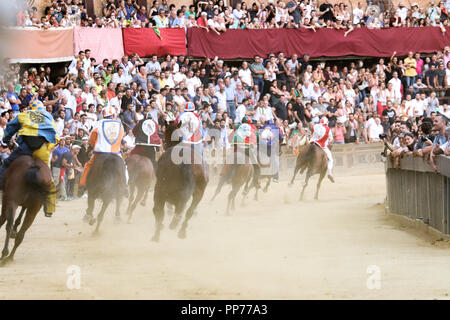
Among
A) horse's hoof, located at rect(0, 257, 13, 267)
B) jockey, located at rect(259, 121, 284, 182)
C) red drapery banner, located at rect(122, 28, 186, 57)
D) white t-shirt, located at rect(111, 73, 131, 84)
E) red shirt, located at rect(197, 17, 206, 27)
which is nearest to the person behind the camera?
horse's hoof, located at rect(0, 257, 13, 267)

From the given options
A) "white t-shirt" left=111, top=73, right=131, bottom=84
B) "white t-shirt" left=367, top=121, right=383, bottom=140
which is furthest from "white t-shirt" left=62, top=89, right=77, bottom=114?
"white t-shirt" left=367, top=121, right=383, bottom=140

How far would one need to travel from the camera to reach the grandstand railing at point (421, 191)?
1002cm

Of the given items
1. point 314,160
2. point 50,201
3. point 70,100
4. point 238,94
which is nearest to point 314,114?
point 238,94

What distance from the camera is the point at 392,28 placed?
2767cm

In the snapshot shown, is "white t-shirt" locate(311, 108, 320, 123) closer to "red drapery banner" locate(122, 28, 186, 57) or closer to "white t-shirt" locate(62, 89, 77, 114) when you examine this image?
"red drapery banner" locate(122, 28, 186, 57)

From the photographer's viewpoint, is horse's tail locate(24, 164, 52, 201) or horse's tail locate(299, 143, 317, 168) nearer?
horse's tail locate(24, 164, 52, 201)

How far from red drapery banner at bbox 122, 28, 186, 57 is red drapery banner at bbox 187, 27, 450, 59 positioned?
417 mm

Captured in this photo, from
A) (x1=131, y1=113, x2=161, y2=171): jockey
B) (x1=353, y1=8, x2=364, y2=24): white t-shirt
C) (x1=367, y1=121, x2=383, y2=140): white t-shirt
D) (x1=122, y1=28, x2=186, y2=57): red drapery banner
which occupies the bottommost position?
(x1=367, y1=121, x2=383, y2=140): white t-shirt

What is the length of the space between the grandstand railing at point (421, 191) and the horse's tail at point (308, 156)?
482 cm

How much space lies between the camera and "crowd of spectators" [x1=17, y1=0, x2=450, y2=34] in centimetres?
2173

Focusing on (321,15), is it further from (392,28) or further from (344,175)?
(344,175)

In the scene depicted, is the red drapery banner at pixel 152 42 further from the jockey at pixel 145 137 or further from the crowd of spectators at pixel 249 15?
the jockey at pixel 145 137

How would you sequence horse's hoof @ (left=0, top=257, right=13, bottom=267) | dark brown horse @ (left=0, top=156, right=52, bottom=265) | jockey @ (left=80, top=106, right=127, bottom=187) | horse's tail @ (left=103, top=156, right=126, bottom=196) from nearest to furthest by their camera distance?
horse's hoof @ (left=0, top=257, right=13, bottom=267) → dark brown horse @ (left=0, top=156, right=52, bottom=265) → horse's tail @ (left=103, top=156, right=126, bottom=196) → jockey @ (left=80, top=106, right=127, bottom=187)
